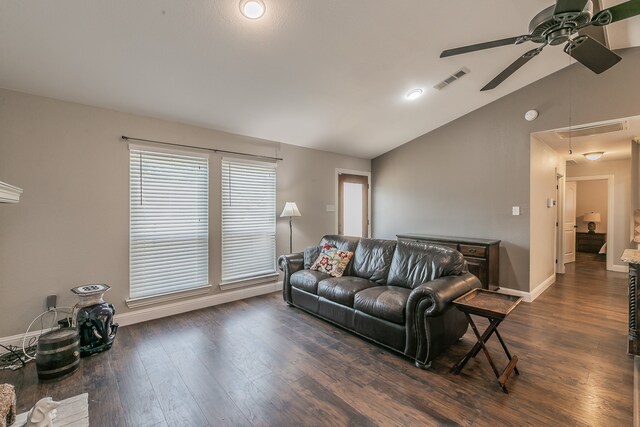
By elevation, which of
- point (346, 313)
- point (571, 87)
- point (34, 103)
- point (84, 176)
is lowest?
point (346, 313)

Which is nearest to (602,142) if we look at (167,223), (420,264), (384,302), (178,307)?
(420,264)

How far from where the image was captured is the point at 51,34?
85.9 inches

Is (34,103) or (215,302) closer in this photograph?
(34,103)

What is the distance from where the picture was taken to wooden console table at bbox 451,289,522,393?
207 cm

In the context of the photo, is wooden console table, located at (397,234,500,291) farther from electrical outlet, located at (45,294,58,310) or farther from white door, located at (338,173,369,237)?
electrical outlet, located at (45,294,58,310)

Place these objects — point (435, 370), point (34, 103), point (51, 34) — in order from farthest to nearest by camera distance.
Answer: point (34, 103)
point (435, 370)
point (51, 34)

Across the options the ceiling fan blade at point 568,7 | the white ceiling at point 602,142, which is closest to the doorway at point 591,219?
the white ceiling at point 602,142

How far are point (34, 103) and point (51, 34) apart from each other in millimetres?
1024

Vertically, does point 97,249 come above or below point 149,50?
below

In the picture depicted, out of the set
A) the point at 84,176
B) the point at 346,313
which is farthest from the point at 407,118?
the point at 84,176

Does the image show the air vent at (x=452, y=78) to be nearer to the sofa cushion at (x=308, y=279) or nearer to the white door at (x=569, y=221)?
the sofa cushion at (x=308, y=279)

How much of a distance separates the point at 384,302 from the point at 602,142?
4.76 m

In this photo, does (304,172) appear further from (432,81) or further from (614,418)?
(614,418)

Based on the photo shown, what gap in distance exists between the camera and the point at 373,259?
3.54 metres
